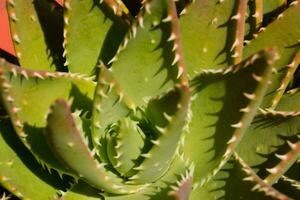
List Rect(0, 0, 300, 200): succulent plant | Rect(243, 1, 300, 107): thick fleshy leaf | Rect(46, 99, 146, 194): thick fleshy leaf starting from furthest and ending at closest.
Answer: Rect(243, 1, 300, 107): thick fleshy leaf
Rect(0, 0, 300, 200): succulent plant
Rect(46, 99, 146, 194): thick fleshy leaf

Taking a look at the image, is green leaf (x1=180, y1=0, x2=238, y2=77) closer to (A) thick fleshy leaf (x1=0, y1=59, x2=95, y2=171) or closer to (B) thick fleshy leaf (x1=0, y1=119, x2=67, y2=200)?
(A) thick fleshy leaf (x1=0, y1=59, x2=95, y2=171)

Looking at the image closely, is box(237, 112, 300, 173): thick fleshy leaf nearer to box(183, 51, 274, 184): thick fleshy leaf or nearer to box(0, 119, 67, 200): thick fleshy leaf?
box(183, 51, 274, 184): thick fleshy leaf

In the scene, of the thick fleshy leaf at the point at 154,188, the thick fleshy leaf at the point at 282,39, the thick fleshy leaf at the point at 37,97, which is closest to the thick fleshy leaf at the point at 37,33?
the thick fleshy leaf at the point at 37,97

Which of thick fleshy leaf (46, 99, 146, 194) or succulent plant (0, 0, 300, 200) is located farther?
succulent plant (0, 0, 300, 200)

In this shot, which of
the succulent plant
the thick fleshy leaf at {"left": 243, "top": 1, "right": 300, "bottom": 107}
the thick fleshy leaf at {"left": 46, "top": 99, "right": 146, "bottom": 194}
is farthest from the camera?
the thick fleshy leaf at {"left": 243, "top": 1, "right": 300, "bottom": 107}

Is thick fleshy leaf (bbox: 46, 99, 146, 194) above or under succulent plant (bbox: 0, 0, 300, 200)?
under

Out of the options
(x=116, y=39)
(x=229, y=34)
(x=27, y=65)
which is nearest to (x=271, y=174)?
(x=229, y=34)

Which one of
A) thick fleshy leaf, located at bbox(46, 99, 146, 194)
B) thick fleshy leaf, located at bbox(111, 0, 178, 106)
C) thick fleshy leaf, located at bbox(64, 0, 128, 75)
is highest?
thick fleshy leaf, located at bbox(64, 0, 128, 75)

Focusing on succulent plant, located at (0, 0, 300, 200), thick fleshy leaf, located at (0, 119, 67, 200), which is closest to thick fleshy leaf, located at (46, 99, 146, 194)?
succulent plant, located at (0, 0, 300, 200)
